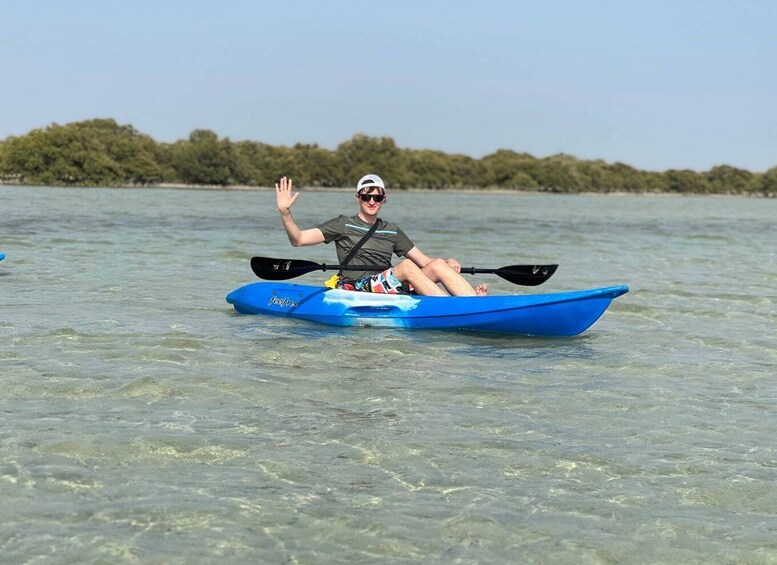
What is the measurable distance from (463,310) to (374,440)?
13.4 feet

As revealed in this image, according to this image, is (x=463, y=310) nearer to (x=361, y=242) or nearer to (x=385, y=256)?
(x=385, y=256)

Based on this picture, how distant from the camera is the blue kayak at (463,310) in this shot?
1022cm

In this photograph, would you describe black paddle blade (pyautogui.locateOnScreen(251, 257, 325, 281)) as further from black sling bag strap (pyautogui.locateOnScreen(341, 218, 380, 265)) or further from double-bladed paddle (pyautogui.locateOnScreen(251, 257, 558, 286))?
black sling bag strap (pyautogui.locateOnScreen(341, 218, 380, 265))

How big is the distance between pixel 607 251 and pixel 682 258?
299 centimetres

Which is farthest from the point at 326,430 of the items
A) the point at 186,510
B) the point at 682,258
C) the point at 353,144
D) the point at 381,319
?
the point at 353,144

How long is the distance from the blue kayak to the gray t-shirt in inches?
15.9

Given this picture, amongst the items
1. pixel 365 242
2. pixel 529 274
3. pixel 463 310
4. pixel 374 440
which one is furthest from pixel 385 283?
pixel 374 440

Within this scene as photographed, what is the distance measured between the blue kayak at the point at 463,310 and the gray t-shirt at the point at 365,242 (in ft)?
1.32

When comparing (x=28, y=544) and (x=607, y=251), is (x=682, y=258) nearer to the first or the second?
(x=607, y=251)

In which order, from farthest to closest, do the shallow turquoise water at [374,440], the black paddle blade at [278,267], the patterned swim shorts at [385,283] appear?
the black paddle blade at [278,267] < the patterned swim shorts at [385,283] < the shallow turquoise water at [374,440]

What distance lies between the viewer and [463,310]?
10367mm

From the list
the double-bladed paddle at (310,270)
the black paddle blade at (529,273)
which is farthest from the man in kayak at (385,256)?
the black paddle blade at (529,273)

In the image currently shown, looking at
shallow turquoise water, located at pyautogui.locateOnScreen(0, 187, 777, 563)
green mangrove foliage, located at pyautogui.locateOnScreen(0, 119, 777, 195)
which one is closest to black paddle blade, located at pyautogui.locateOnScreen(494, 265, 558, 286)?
shallow turquoise water, located at pyautogui.locateOnScreen(0, 187, 777, 563)

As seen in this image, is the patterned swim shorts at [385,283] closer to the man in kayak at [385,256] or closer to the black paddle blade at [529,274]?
the man in kayak at [385,256]
